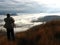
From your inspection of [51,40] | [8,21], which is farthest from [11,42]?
[51,40]

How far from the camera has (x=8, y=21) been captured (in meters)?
24.5

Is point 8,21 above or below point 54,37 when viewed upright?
above

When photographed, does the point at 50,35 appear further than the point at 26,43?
Yes

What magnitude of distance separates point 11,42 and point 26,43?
150cm

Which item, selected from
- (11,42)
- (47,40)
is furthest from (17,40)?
(47,40)

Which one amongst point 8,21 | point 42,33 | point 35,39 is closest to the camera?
point 8,21

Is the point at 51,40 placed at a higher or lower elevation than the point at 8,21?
lower

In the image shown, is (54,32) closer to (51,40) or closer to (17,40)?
(51,40)

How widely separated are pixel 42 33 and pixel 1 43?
4.50 meters

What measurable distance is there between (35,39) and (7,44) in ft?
9.40

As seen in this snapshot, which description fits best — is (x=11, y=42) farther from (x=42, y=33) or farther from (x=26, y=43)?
(x=42, y=33)

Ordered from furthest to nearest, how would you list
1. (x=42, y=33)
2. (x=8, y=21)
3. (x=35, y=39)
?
(x=42, y=33) → (x=35, y=39) → (x=8, y=21)

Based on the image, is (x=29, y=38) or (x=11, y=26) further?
(x=29, y=38)

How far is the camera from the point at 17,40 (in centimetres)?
2595
